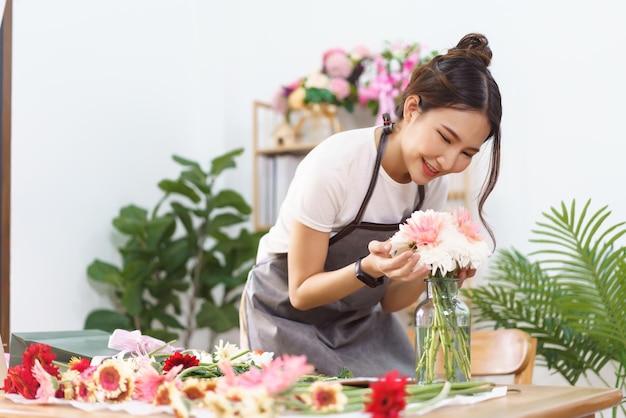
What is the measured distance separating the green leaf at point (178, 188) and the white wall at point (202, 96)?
264mm

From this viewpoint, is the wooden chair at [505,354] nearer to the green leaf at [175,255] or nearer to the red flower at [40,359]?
the red flower at [40,359]

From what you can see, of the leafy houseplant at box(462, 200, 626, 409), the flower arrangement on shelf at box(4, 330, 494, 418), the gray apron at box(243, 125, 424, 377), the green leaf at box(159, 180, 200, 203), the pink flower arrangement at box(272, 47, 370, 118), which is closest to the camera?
the flower arrangement on shelf at box(4, 330, 494, 418)

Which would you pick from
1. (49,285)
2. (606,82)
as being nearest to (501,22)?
(606,82)

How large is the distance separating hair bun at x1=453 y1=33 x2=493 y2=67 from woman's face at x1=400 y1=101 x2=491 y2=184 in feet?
0.50

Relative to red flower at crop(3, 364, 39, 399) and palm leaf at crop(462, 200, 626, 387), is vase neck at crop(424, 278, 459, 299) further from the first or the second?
palm leaf at crop(462, 200, 626, 387)

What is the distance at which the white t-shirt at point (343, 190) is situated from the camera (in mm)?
1793

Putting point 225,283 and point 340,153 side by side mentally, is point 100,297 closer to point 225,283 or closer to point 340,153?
point 225,283

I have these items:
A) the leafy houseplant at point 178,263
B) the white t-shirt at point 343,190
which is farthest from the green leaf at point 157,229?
the white t-shirt at point 343,190

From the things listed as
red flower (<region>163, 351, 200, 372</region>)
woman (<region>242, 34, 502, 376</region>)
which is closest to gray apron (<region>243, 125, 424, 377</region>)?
woman (<region>242, 34, 502, 376</region>)

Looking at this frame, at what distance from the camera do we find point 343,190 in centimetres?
183

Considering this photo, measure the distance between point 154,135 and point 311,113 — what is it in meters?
0.91

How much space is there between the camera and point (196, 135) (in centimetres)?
468

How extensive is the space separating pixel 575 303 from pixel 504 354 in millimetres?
682

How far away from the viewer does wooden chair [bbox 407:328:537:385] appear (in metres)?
2.31
